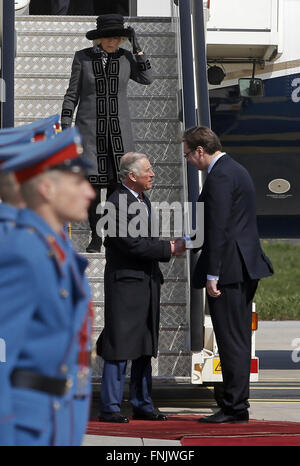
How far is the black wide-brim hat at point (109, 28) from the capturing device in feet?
25.5

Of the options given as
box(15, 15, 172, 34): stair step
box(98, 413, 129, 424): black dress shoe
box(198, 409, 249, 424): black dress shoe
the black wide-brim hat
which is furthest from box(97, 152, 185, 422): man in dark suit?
box(15, 15, 172, 34): stair step

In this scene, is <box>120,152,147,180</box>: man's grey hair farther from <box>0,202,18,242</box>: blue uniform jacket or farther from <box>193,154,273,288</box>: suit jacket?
<box>0,202,18,242</box>: blue uniform jacket

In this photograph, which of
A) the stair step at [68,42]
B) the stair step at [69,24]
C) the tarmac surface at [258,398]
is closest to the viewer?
the tarmac surface at [258,398]

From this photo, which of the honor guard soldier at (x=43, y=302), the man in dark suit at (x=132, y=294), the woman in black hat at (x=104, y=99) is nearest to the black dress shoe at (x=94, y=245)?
the woman in black hat at (x=104, y=99)

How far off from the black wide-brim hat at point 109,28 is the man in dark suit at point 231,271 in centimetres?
198

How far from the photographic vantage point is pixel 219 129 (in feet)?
35.6

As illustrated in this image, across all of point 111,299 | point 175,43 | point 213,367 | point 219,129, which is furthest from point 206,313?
point 219,129

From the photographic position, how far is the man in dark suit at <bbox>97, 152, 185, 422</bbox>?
20.8 feet

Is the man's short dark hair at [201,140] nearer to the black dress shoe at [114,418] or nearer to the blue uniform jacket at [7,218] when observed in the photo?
the black dress shoe at [114,418]

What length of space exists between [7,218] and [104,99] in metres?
5.16

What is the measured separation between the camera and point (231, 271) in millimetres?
6152

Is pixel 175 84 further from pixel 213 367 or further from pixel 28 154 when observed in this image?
pixel 28 154

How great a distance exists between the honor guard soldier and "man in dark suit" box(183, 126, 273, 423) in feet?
11.2

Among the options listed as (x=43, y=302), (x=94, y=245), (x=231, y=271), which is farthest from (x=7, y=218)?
(x=94, y=245)
